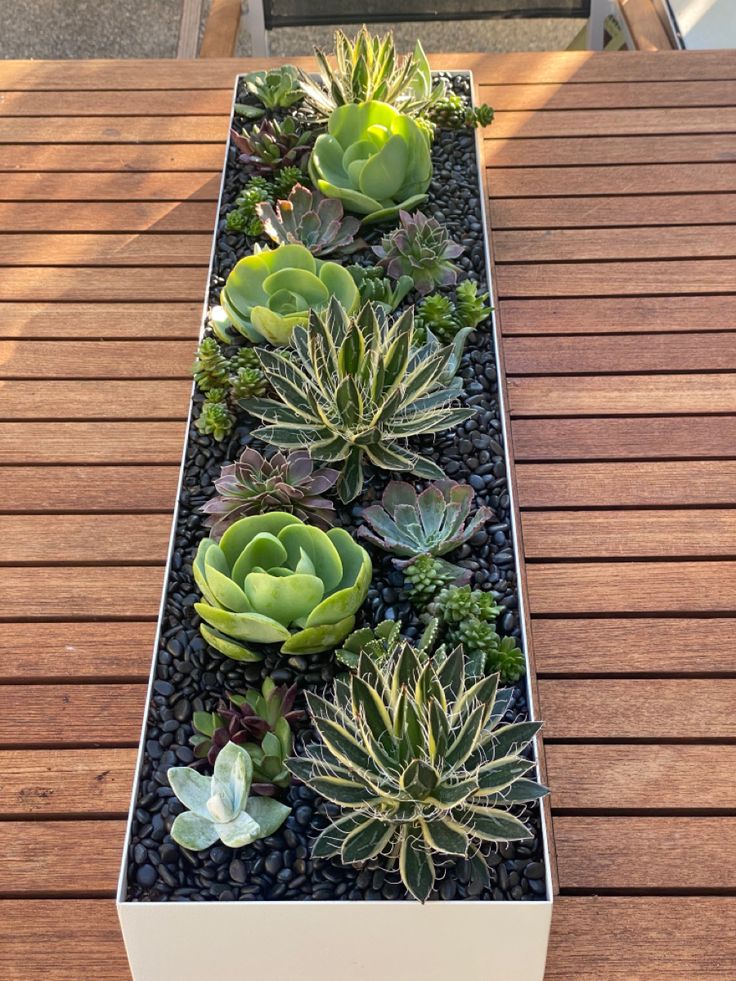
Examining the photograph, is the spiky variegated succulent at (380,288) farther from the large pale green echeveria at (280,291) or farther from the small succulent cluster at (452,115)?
the small succulent cluster at (452,115)

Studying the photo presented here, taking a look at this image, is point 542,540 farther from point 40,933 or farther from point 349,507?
point 40,933

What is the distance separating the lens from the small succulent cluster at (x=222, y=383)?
5.62 feet

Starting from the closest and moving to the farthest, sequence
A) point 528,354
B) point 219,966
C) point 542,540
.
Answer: point 219,966
point 542,540
point 528,354

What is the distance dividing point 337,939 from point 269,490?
2.15ft

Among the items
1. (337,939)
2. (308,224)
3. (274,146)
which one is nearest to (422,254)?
(308,224)

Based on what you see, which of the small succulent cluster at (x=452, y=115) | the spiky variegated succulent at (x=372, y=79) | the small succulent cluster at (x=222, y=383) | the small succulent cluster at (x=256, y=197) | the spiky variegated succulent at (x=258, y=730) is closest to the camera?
the spiky variegated succulent at (x=258, y=730)

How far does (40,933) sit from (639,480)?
130 centimetres

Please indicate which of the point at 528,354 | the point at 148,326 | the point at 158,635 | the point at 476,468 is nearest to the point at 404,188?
the point at 528,354

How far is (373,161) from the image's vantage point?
204 cm

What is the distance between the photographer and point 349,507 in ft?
5.31

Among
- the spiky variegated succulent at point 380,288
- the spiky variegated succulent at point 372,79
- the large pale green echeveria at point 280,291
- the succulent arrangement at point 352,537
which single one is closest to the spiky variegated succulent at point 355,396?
the succulent arrangement at point 352,537

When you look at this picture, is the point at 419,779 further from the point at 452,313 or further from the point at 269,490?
the point at 452,313

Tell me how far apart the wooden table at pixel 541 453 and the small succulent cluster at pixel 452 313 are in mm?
253

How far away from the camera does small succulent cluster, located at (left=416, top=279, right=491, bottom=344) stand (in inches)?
72.9
